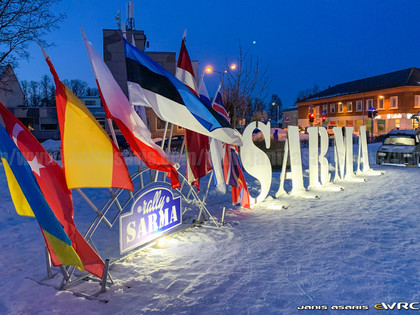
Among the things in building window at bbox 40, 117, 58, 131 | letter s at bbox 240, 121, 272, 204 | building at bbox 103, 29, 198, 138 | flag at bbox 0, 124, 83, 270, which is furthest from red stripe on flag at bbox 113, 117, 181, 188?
building window at bbox 40, 117, 58, 131

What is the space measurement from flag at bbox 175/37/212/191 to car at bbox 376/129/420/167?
13.2m

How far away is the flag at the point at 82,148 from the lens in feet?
12.5

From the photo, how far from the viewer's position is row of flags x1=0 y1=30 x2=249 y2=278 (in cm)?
346

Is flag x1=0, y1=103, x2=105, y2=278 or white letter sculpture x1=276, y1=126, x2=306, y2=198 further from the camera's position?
white letter sculpture x1=276, y1=126, x2=306, y2=198

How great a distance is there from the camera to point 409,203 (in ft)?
29.1

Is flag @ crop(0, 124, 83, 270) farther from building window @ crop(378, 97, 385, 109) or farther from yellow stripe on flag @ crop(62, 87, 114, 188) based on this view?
building window @ crop(378, 97, 385, 109)

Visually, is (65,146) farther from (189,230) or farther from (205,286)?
(189,230)

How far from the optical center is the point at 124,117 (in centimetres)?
447

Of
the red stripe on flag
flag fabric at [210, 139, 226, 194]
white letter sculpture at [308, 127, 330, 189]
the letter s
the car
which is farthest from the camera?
the car

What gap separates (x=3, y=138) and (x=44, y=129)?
3760 centimetres

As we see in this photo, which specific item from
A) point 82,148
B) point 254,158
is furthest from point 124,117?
point 254,158

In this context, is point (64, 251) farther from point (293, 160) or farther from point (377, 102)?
point (377, 102)

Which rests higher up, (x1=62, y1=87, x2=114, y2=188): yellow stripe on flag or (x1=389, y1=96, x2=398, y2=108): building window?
(x1=389, y1=96, x2=398, y2=108): building window

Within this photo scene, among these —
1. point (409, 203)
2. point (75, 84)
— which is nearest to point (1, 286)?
point (409, 203)
